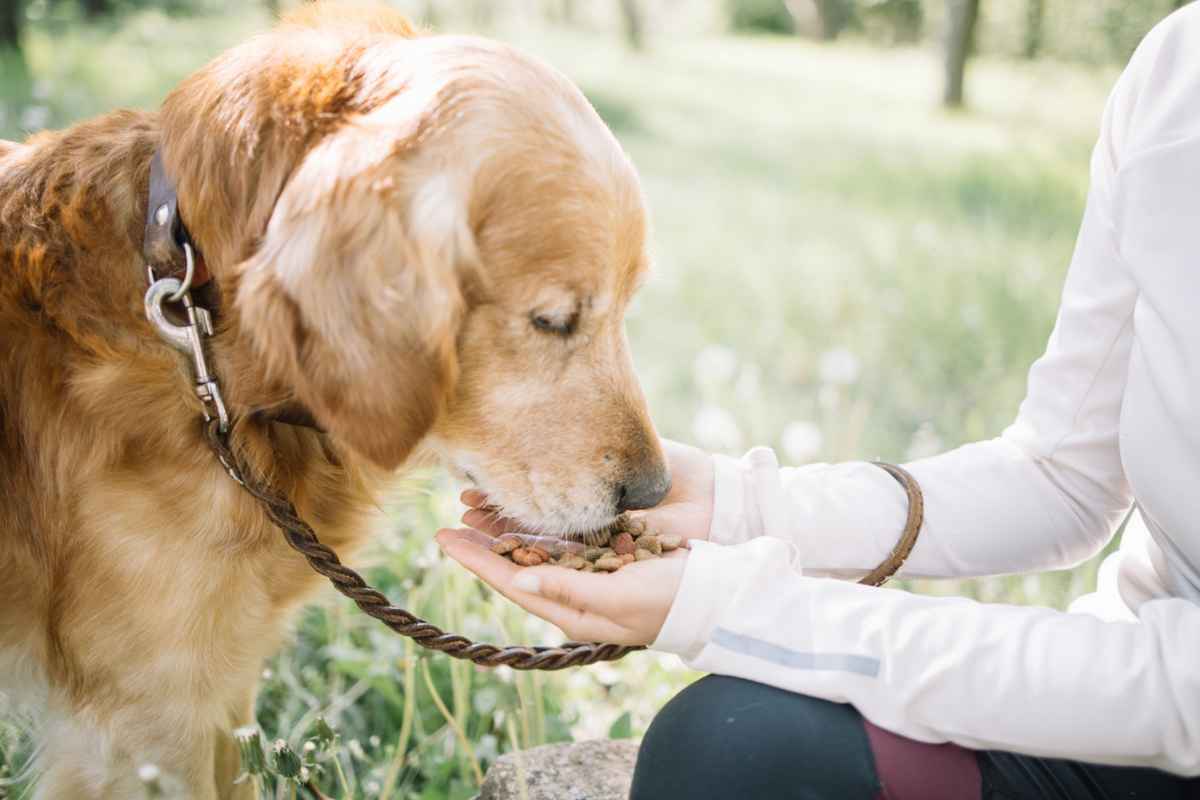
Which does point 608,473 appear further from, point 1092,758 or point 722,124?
point 722,124

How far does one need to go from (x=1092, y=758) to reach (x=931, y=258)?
16.6 feet

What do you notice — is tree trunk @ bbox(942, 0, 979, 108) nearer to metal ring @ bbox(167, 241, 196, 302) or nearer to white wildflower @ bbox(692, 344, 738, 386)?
white wildflower @ bbox(692, 344, 738, 386)

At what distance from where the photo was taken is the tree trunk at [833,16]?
29.0m

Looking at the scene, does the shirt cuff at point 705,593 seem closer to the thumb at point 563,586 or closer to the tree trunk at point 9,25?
the thumb at point 563,586

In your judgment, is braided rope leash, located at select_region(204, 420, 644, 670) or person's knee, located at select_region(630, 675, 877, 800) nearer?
person's knee, located at select_region(630, 675, 877, 800)

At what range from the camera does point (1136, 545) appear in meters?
1.89

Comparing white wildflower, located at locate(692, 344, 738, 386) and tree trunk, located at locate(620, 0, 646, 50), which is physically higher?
white wildflower, located at locate(692, 344, 738, 386)

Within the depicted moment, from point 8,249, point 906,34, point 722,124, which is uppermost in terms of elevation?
point 8,249

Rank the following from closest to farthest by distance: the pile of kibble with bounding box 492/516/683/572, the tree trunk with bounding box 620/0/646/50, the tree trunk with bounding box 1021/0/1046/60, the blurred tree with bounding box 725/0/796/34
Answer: the pile of kibble with bounding box 492/516/683/572 → the tree trunk with bounding box 1021/0/1046/60 → the tree trunk with bounding box 620/0/646/50 → the blurred tree with bounding box 725/0/796/34

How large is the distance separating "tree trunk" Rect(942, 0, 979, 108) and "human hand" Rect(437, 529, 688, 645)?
1250cm

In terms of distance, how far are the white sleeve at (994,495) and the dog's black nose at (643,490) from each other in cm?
17

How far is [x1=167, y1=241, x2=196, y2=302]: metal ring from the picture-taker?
5.50 ft

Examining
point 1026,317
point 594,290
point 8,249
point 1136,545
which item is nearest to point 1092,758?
point 1136,545

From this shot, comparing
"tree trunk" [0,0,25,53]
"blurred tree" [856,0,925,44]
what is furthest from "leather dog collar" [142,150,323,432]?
"blurred tree" [856,0,925,44]
